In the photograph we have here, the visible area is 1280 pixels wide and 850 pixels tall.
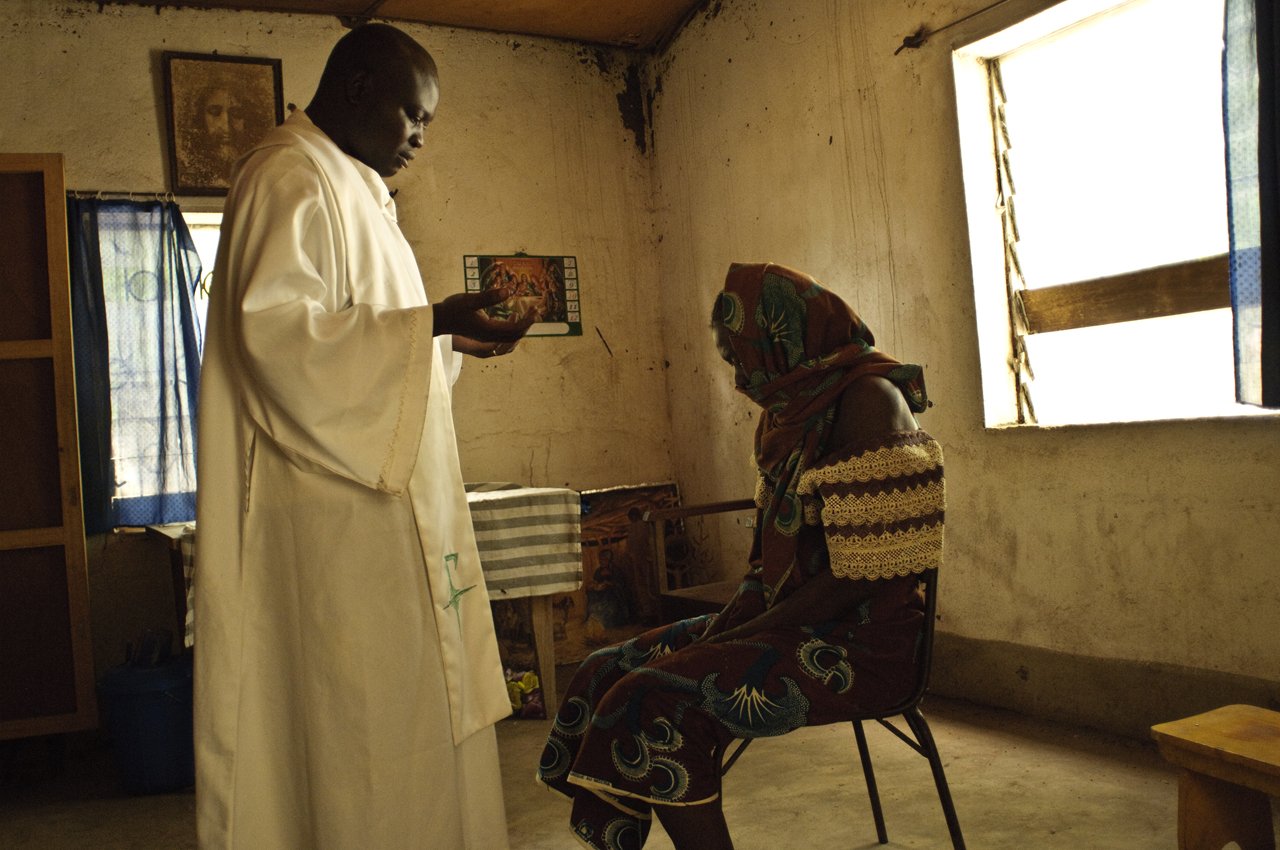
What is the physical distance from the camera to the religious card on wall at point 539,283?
538cm

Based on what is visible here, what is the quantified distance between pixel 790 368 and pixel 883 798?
1.45 m

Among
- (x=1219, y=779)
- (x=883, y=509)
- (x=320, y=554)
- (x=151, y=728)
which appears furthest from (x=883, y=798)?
(x=151, y=728)

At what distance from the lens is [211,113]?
15.6 feet

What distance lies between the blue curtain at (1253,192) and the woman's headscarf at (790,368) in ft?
3.77

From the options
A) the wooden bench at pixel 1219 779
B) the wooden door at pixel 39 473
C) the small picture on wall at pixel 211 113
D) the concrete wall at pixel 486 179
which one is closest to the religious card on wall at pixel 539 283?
the concrete wall at pixel 486 179

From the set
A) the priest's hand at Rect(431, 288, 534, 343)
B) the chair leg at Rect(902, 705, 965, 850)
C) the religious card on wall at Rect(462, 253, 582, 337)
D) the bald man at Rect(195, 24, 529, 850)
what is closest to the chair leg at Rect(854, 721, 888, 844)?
the chair leg at Rect(902, 705, 965, 850)

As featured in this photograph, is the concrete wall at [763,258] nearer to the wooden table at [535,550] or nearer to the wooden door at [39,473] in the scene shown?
the wooden door at [39,473]

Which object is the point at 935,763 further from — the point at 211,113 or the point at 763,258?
the point at 211,113

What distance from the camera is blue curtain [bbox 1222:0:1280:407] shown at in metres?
2.55

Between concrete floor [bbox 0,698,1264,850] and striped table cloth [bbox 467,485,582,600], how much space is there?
0.58m

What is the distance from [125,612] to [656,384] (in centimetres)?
288

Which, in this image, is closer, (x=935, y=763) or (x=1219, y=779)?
(x=1219, y=779)

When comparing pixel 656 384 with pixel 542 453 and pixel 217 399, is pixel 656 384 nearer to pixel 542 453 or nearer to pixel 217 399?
pixel 542 453

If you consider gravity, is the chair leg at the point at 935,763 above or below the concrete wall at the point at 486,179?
below
